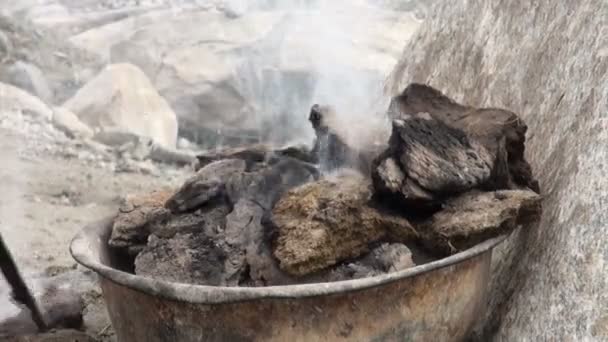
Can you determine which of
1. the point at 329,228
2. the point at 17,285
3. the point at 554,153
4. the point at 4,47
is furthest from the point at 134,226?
the point at 4,47

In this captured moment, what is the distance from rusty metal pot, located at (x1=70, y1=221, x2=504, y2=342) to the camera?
1653mm

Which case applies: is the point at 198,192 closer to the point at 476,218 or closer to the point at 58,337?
the point at 476,218

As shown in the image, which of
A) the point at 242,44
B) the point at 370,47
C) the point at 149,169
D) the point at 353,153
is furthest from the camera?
the point at 242,44

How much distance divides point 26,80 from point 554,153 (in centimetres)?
619

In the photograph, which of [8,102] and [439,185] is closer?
[439,185]

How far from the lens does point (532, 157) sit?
229 centimetres

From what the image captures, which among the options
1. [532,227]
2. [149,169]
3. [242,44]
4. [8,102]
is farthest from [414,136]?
[242,44]

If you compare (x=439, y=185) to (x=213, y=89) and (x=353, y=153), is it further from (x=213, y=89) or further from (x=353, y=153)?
(x=213, y=89)

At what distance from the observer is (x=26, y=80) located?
722cm

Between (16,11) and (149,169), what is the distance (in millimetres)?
3965

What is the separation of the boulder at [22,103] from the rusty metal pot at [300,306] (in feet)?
15.8

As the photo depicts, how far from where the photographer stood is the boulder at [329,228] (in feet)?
6.22

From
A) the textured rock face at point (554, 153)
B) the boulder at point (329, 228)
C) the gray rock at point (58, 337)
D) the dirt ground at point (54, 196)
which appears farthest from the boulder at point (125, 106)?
the boulder at point (329, 228)

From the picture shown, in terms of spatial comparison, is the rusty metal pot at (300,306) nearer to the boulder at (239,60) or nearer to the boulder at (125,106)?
the boulder at (239,60)
